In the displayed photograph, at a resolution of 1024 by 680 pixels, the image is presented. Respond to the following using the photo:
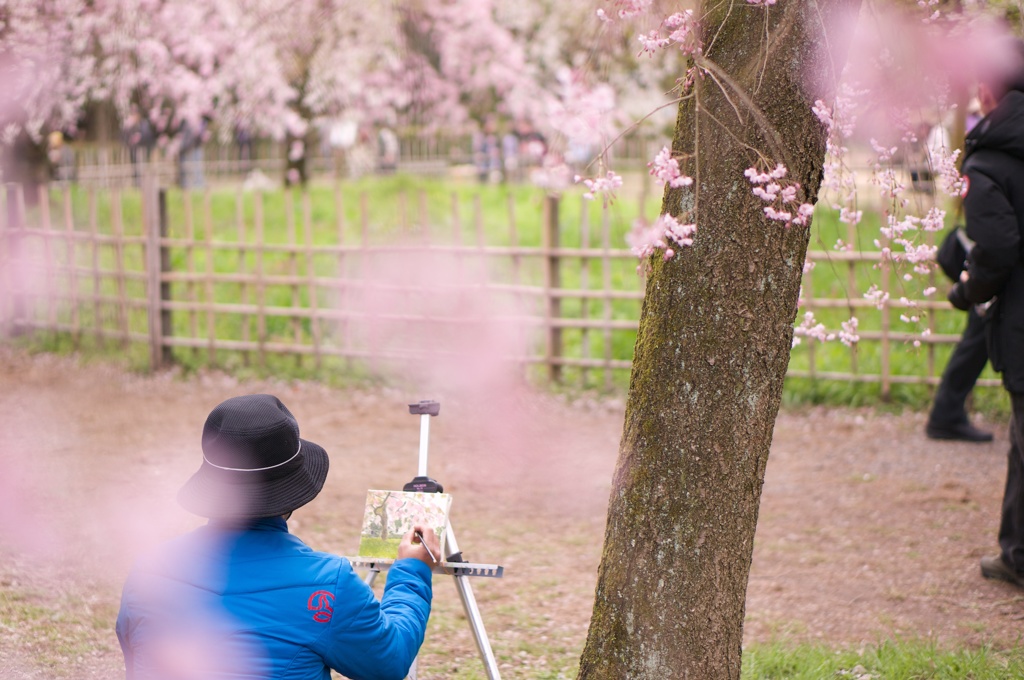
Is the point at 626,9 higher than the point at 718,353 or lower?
higher

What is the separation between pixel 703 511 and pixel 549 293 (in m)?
5.21

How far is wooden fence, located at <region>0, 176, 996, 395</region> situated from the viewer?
7.41 metres

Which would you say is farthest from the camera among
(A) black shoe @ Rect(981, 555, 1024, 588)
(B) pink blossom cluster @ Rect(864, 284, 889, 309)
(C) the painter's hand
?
(A) black shoe @ Rect(981, 555, 1024, 588)

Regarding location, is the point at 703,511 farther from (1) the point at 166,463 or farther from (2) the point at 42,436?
(2) the point at 42,436

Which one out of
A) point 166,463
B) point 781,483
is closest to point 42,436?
point 166,463

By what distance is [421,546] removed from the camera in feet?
7.10

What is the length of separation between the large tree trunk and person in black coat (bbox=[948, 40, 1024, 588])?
168cm

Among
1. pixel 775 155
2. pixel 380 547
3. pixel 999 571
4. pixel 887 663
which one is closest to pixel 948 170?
pixel 775 155

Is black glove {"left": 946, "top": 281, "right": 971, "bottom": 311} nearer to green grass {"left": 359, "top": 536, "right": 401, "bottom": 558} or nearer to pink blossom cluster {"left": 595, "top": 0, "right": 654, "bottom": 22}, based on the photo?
pink blossom cluster {"left": 595, "top": 0, "right": 654, "bottom": 22}

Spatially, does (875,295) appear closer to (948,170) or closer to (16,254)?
(948,170)

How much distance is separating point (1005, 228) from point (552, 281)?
408 cm

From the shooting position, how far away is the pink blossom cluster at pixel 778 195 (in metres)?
2.29

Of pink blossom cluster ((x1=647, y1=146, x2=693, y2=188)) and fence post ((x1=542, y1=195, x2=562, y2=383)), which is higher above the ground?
pink blossom cluster ((x1=647, y1=146, x2=693, y2=188))

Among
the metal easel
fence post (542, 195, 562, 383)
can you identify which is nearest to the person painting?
the metal easel
